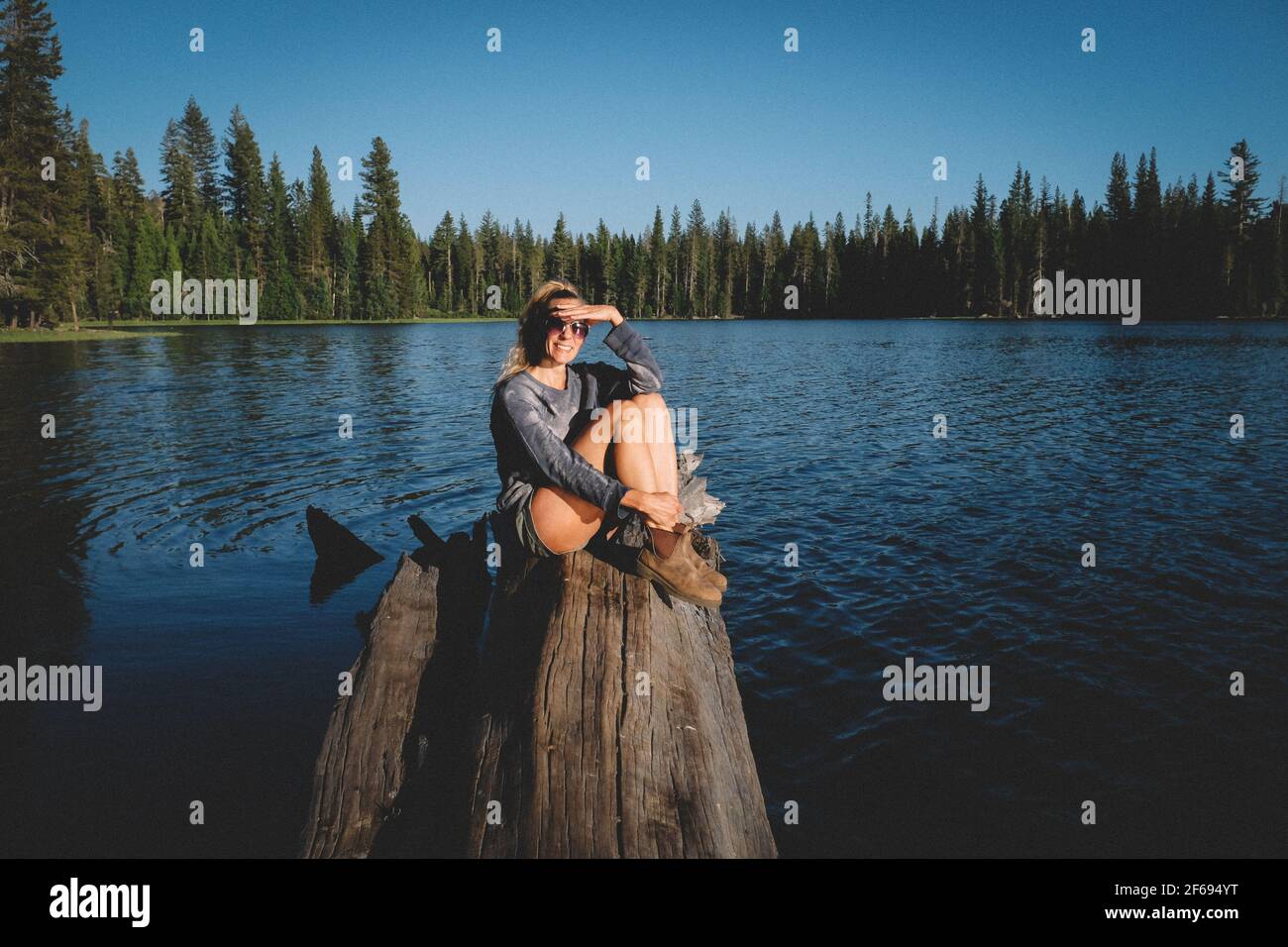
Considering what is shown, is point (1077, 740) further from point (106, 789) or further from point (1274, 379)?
point (1274, 379)

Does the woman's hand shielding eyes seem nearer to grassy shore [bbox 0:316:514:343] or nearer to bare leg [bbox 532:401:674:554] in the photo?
bare leg [bbox 532:401:674:554]

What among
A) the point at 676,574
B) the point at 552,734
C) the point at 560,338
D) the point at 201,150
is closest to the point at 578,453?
the point at 560,338

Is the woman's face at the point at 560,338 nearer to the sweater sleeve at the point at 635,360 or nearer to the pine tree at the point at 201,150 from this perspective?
the sweater sleeve at the point at 635,360

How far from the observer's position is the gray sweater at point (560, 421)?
5.15m

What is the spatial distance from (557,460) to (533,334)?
43.5 inches

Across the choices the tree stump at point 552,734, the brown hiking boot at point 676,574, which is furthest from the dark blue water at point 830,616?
the brown hiking boot at point 676,574

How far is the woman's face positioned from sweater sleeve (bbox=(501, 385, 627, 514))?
46 cm

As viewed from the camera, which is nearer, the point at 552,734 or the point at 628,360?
the point at 552,734

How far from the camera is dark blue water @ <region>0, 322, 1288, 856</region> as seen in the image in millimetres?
5910

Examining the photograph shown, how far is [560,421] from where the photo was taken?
5797mm

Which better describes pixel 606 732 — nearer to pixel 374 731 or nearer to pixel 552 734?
pixel 552 734

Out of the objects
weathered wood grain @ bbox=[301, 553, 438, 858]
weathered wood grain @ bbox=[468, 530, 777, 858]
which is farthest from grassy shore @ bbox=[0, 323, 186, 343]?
weathered wood grain @ bbox=[468, 530, 777, 858]

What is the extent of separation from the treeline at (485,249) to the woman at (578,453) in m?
58.9
